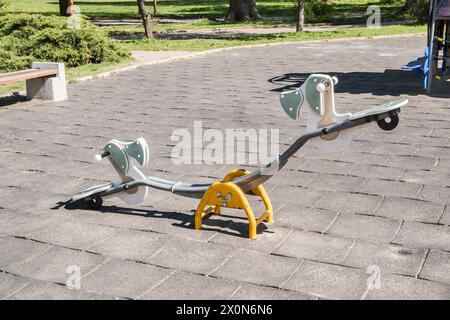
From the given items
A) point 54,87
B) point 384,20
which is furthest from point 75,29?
point 384,20

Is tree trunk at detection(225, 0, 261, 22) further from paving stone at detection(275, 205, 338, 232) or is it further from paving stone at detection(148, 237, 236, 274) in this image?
paving stone at detection(148, 237, 236, 274)

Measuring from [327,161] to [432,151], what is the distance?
1161mm

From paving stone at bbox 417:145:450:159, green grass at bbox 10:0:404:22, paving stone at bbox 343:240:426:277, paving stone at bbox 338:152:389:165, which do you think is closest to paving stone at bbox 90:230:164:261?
paving stone at bbox 343:240:426:277

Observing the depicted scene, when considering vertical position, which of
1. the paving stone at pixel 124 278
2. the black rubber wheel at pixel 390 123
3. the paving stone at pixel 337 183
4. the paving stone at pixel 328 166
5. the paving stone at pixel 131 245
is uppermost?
the black rubber wheel at pixel 390 123

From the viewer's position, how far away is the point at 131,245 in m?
4.30

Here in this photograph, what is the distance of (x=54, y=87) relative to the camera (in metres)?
9.80

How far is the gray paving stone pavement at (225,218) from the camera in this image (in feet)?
12.2

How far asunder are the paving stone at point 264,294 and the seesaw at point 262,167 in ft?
2.53

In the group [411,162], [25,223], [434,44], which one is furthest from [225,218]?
[434,44]

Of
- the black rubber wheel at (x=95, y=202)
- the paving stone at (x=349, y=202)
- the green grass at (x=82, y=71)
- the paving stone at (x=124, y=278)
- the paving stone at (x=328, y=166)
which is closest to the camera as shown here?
the paving stone at (x=124, y=278)

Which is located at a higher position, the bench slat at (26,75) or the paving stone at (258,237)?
the bench slat at (26,75)

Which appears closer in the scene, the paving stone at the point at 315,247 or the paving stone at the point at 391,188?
the paving stone at the point at 315,247

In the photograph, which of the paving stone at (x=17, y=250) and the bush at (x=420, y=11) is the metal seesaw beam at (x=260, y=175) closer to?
the paving stone at (x=17, y=250)

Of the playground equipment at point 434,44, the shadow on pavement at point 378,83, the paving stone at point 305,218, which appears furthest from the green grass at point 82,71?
the paving stone at point 305,218
